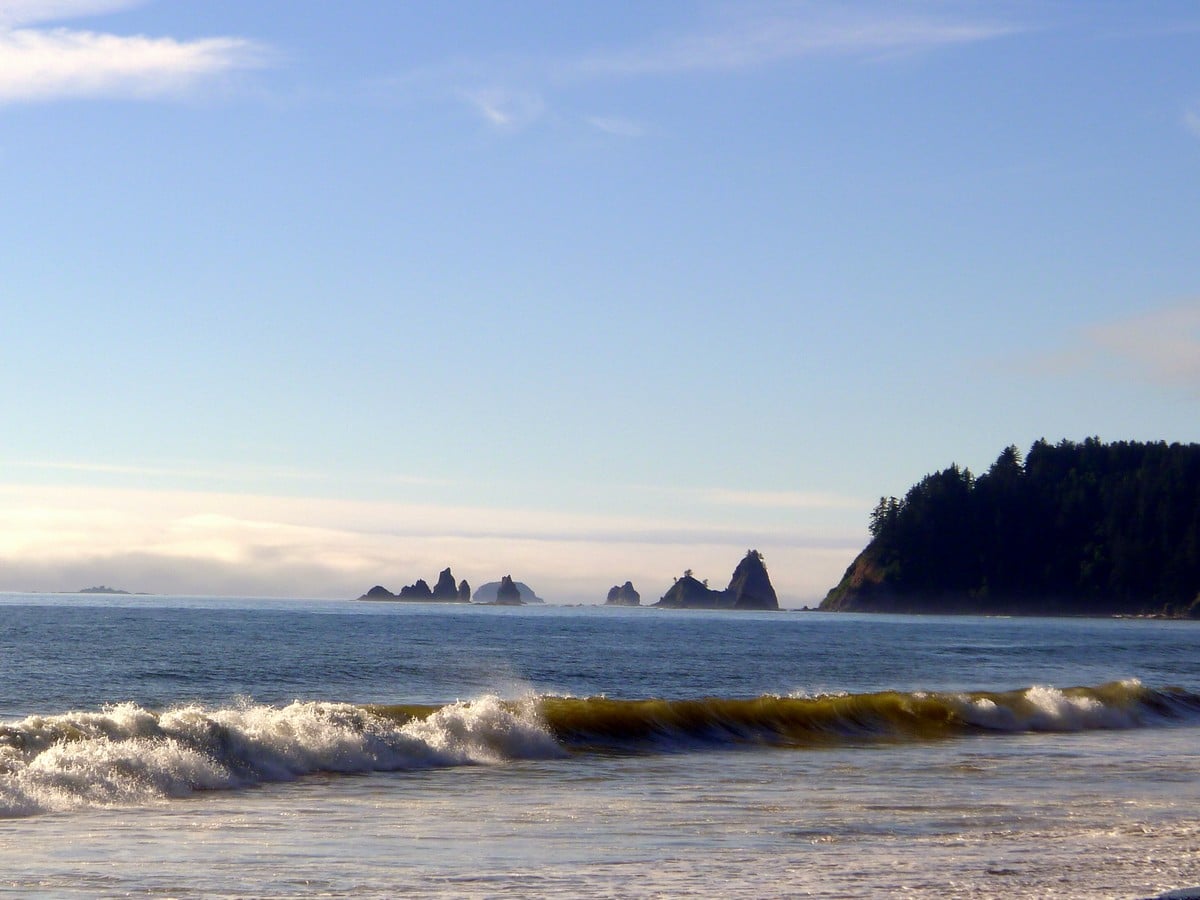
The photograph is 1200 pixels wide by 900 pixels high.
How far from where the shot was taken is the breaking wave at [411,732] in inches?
736

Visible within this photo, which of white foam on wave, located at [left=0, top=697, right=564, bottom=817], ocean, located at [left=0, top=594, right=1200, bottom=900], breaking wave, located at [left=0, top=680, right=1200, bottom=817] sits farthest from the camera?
breaking wave, located at [left=0, top=680, right=1200, bottom=817]

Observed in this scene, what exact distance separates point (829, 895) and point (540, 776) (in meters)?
10.6

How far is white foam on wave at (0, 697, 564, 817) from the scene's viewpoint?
18047 mm

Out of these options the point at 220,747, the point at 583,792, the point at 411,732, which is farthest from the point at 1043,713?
the point at 220,747

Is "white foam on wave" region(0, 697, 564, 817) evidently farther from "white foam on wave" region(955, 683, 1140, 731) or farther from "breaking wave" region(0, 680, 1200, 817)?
"white foam on wave" region(955, 683, 1140, 731)

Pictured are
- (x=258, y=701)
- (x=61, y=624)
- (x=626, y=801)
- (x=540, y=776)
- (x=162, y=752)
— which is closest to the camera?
(x=626, y=801)

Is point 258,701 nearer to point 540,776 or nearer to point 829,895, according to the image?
Answer: point 540,776

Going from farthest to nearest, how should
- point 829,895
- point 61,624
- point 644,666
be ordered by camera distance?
point 61,624
point 644,666
point 829,895

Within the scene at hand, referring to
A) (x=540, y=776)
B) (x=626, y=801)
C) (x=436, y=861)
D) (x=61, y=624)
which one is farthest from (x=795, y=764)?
(x=61, y=624)

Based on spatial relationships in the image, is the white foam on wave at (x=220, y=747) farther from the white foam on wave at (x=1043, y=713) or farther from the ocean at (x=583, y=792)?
the white foam on wave at (x=1043, y=713)

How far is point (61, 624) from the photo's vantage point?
8275cm

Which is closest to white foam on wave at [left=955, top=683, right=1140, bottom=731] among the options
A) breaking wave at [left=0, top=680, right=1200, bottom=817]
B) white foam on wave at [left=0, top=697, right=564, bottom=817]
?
breaking wave at [left=0, top=680, right=1200, bottom=817]

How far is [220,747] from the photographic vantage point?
68.9 ft

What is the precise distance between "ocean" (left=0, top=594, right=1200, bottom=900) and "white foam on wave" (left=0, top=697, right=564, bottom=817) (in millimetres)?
52
